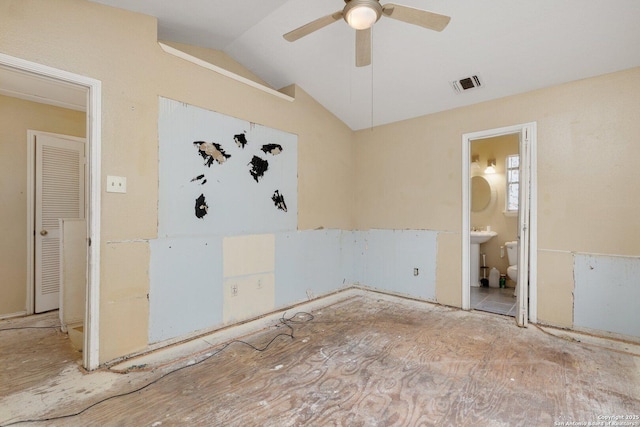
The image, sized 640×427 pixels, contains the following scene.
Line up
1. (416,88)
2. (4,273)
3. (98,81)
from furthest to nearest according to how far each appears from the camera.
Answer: (416,88), (4,273), (98,81)

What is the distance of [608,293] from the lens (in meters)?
2.72

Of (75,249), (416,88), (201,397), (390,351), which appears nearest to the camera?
(201,397)

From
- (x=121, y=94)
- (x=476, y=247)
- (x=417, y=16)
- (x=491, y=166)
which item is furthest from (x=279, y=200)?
(x=491, y=166)

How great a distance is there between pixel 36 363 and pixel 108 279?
2.75 ft

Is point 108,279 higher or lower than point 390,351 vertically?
higher

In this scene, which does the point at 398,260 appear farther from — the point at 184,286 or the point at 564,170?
the point at 184,286

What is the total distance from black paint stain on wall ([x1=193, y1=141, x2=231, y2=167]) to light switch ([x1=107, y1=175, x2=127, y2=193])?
69cm

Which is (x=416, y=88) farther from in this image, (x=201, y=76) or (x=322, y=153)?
(x=201, y=76)

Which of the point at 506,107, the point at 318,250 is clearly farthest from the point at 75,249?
the point at 506,107

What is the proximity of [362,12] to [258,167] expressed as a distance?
184 centimetres

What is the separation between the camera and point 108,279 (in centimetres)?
223

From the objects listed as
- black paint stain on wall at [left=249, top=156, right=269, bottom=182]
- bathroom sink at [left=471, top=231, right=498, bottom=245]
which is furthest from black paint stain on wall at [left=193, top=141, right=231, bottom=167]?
bathroom sink at [left=471, top=231, right=498, bottom=245]

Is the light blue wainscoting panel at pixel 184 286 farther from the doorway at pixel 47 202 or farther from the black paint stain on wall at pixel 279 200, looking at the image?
the doorway at pixel 47 202

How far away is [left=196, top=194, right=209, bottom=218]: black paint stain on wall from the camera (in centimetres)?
275
